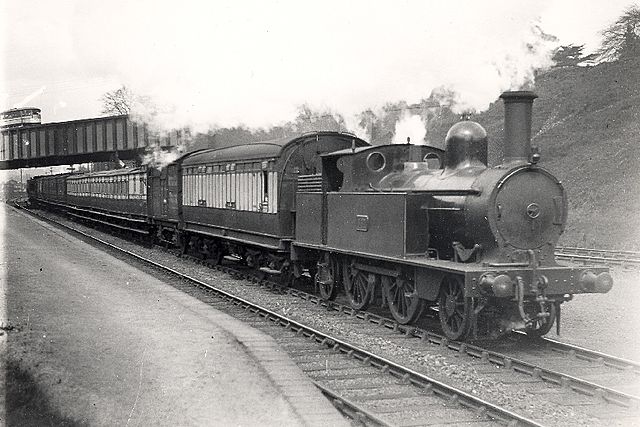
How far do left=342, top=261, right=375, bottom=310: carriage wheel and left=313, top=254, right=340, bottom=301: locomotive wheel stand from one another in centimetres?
24

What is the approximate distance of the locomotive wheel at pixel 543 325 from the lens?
352 inches

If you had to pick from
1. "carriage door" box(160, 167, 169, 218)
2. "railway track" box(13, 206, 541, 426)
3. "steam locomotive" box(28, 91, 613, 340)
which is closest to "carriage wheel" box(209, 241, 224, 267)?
"steam locomotive" box(28, 91, 613, 340)

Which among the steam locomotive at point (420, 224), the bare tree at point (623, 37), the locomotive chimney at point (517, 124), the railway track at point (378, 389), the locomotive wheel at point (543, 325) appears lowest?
the railway track at point (378, 389)

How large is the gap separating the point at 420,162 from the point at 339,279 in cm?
267

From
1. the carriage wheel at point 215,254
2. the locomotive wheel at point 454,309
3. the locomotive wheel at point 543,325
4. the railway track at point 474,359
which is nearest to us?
the railway track at point 474,359

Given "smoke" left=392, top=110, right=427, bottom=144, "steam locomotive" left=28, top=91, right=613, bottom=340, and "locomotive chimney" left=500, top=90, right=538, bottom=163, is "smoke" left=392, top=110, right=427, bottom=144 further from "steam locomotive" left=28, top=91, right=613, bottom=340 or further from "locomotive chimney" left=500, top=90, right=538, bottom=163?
"locomotive chimney" left=500, top=90, right=538, bottom=163

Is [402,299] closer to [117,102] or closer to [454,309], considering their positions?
[454,309]

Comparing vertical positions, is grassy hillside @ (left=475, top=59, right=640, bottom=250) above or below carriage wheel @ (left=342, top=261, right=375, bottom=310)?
above

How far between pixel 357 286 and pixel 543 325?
3.29 meters

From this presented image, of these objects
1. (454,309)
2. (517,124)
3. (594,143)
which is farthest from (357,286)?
(594,143)

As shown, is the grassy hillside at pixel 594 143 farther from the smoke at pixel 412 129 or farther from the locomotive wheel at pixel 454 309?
the locomotive wheel at pixel 454 309

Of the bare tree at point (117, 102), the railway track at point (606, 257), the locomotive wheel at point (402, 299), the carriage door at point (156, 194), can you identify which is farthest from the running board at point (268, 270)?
the bare tree at point (117, 102)

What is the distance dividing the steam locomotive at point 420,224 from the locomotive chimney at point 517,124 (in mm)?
15

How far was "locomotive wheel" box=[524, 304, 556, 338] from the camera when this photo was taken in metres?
8.95
